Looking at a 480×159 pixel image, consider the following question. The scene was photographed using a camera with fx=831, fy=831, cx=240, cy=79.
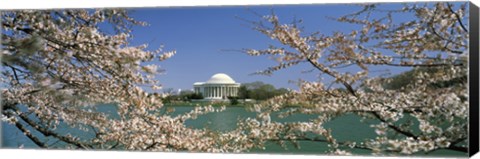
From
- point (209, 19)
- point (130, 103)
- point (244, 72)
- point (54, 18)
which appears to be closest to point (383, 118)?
point (244, 72)

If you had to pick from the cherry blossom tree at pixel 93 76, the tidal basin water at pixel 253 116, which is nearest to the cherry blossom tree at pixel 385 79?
the tidal basin water at pixel 253 116

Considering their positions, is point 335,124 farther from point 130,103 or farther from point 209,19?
point 130,103

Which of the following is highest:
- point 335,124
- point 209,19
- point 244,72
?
point 209,19

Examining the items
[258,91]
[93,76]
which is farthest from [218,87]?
[93,76]

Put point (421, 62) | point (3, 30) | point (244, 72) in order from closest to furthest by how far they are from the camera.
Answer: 1. point (421, 62)
2. point (244, 72)
3. point (3, 30)

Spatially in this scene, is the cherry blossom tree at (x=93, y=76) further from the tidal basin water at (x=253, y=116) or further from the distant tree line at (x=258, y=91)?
the distant tree line at (x=258, y=91)

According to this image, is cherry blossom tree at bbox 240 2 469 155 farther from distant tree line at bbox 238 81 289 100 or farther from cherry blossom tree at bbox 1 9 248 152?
cherry blossom tree at bbox 1 9 248 152

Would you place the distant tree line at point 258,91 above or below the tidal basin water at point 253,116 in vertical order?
above
